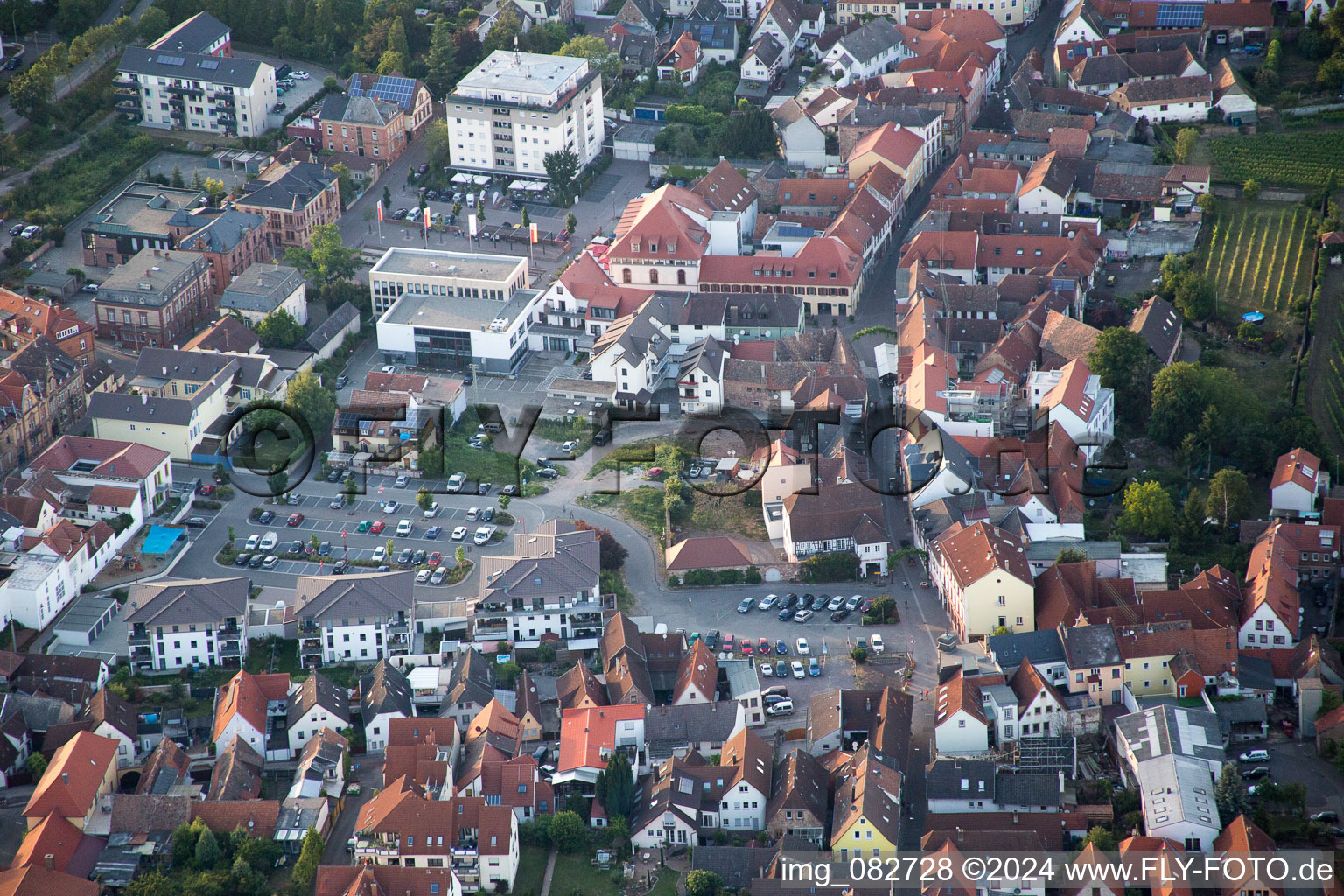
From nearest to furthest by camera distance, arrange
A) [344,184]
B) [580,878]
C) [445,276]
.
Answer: [580,878], [445,276], [344,184]

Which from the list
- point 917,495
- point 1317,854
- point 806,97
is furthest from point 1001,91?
point 1317,854

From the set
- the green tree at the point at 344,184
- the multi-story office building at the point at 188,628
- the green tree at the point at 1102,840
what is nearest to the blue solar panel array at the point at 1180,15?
the green tree at the point at 344,184

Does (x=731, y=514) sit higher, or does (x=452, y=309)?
(x=452, y=309)

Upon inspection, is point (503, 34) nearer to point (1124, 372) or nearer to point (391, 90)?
point (391, 90)

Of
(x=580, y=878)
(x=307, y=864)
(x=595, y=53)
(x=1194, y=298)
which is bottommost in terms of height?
(x=580, y=878)

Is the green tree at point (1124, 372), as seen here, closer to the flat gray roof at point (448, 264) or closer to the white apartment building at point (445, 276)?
the white apartment building at point (445, 276)

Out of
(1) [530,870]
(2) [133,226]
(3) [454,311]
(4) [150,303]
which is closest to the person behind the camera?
(1) [530,870]

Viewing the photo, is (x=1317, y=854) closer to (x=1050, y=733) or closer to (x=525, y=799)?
(x=1050, y=733)

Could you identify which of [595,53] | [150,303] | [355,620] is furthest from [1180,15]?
[355,620]
